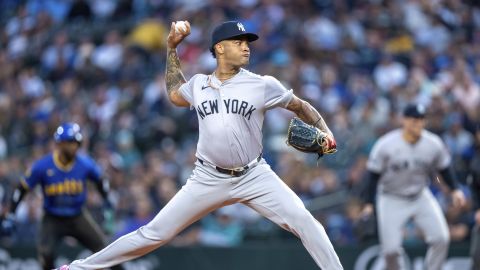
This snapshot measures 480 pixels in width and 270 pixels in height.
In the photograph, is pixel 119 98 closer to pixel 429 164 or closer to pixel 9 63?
pixel 9 63

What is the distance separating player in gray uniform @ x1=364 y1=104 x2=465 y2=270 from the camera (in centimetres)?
1184

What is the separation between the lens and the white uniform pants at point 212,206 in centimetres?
867

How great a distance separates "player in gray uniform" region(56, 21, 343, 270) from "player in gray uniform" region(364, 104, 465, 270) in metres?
3.24

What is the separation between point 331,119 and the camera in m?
16.6

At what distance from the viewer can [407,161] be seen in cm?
1184

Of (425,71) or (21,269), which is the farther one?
(425,71)

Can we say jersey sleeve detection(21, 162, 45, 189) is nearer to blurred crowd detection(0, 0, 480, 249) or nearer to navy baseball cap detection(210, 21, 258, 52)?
blurred crowd detection(0, 0, 480, 249)

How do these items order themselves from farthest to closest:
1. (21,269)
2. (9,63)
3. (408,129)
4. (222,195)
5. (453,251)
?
(9,63), (21,269), (453,251), (408,129), (222,195)

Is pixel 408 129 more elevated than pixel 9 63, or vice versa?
pixel 9 63

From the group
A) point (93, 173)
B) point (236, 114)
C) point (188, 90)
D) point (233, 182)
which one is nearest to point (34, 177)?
point (93, 173)

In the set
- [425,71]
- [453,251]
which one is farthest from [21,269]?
[425,71]

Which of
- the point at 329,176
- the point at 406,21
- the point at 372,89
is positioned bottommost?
the point at 329,176

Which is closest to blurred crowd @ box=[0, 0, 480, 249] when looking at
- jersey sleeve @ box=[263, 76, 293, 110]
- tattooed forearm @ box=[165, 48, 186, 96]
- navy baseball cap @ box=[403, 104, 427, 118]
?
navy baseball cap @ box=[403, 104, 427, 118]

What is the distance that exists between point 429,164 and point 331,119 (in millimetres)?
4760
